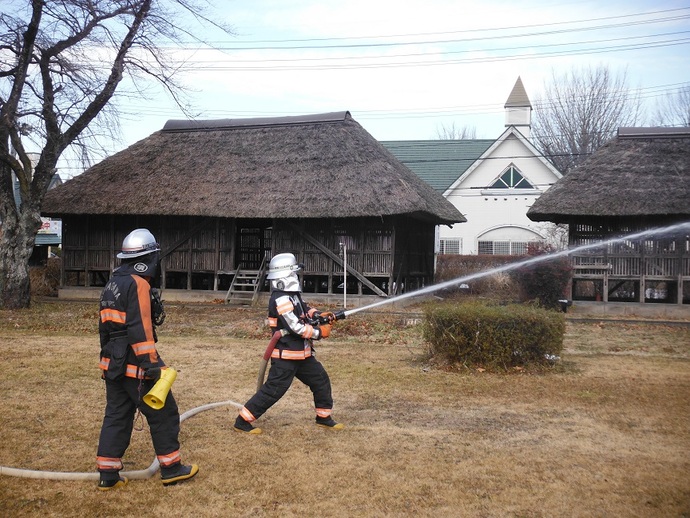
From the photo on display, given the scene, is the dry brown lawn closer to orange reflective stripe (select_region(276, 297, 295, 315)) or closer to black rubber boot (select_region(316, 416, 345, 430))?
black rubber boot (select_region(316, 416, 345, 430))

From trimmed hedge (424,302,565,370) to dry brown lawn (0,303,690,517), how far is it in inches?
12.0

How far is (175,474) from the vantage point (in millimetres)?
5164

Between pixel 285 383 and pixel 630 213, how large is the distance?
1505 centimetres

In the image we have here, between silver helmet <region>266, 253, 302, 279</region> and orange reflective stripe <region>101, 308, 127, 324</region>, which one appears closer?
orange reflective stripe <region>101, 308, 127, 324</region>

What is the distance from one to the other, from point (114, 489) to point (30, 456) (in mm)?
1201

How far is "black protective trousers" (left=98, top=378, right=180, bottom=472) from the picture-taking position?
5.15m

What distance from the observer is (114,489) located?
5086 mm

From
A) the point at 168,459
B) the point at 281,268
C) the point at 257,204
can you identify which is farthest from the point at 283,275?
the point at 257,204

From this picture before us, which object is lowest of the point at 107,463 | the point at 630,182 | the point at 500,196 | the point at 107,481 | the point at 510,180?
the point at 107,481

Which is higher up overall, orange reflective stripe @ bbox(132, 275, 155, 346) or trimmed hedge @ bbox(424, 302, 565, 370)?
orange reflective stripe @ bbox(132, 275, 155, 346)

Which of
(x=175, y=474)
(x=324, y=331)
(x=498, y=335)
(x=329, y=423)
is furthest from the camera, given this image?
(x=498, y=335)

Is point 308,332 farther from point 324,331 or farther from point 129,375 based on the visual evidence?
point 129,375

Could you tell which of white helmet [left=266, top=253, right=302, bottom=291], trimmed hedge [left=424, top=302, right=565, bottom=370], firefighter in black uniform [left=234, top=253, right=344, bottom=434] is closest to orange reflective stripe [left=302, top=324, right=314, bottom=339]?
firefighter in black uniform [left=234, top=253, right=344, bottom=434]

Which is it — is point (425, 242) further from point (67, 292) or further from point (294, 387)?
point (294, 387)
